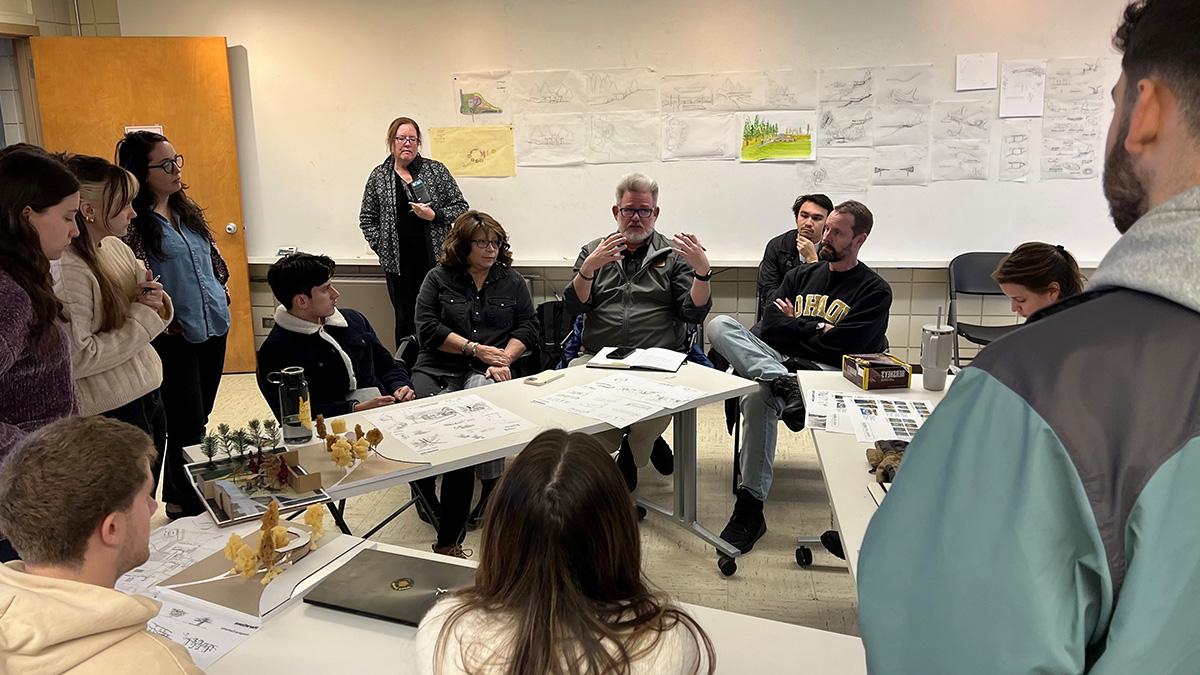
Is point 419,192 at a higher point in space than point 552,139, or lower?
lower

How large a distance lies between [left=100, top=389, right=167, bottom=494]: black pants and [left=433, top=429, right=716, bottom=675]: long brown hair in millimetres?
1842

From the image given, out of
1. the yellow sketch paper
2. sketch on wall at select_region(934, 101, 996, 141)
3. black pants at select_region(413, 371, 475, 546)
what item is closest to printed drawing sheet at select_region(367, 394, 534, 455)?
black pants at select_region(413, 371, 475, 546)

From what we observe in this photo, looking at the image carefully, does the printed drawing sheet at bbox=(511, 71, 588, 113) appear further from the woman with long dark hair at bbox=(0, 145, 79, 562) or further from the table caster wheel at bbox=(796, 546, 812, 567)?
the woman with long dark hair at bbox=(0, 145, 79, 562)

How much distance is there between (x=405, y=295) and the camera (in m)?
4.86

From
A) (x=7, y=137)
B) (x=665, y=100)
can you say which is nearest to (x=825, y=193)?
(x=665, y=100)

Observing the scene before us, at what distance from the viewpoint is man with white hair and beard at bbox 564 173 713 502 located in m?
3.41

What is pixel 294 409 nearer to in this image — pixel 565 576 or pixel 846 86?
pixel 565 576

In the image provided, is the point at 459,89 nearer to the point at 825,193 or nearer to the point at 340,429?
the point at 825,193

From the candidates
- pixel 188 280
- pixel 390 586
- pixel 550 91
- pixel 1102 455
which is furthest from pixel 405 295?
pixel 1102 455

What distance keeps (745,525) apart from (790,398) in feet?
1.66

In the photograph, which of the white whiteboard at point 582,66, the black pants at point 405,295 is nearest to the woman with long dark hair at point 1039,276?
the white whiteboard at point 582,66

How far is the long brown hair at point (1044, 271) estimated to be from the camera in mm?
2445

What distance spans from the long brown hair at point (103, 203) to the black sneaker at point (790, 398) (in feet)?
7.23

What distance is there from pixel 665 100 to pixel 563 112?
62 cm
